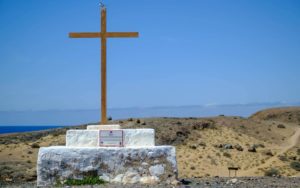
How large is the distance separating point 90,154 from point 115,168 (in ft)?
2.49

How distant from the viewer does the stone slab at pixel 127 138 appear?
1155cm

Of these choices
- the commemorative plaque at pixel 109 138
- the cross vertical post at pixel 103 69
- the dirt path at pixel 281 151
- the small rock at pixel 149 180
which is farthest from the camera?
the dirt path at pixel 281 151

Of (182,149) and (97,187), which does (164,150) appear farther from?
(182,149)

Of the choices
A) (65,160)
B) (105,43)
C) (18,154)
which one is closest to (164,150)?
(65,160)

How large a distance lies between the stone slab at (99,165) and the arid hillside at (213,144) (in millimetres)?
8568

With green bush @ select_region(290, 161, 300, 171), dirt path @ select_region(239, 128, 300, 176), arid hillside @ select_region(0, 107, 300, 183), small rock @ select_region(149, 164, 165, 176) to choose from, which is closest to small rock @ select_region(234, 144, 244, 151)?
arid hillside @ select_region(0, 107, 300, 183)

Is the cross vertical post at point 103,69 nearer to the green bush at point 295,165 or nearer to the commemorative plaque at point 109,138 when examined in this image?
the commemorative plaque at point 109,138

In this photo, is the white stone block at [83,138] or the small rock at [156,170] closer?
the small rock at [156,170]

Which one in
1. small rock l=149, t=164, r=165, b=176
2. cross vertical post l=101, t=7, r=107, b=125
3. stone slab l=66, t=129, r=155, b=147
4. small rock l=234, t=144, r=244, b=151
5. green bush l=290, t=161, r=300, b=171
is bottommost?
green bush l=290, t=161, r=300, b=171

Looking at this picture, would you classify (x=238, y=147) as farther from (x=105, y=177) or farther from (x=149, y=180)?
(x=105, y=177)

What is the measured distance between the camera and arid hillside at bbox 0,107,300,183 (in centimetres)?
2678

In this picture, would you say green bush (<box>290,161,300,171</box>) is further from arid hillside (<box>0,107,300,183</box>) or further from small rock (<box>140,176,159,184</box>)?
small rock (<box>140,176,159,184</box>)

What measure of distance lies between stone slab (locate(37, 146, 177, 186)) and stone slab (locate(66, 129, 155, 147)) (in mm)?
507

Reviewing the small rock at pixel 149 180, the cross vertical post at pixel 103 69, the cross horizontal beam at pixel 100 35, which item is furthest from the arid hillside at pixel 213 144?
the small rock at pixel 149 180
